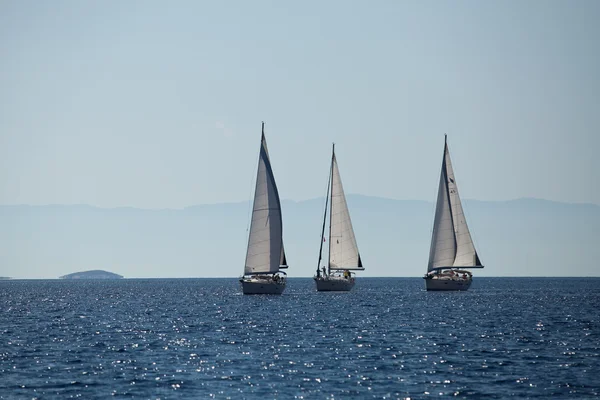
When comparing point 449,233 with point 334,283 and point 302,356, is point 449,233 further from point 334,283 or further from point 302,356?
point 302,356

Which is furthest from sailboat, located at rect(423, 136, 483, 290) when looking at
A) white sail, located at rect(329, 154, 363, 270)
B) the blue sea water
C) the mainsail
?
the blue sea water

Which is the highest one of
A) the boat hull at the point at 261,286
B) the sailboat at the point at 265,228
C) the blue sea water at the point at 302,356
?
the sailboat at the point at 265,228

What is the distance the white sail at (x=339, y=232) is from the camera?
385 feet

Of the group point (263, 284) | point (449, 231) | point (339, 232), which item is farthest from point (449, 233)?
point (263, 284)

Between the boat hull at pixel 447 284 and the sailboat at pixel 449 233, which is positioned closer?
the sailboat at pixel 449 233

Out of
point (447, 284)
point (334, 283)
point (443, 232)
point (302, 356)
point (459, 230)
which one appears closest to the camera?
point (302, 356)

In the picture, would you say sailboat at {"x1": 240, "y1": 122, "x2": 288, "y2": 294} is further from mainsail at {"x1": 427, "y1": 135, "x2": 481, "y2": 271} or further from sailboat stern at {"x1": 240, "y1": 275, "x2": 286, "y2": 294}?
mainsail at {"x1": 427, "y1": 135, "x2": 481, "y2": 271}

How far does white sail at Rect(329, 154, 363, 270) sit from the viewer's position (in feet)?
385

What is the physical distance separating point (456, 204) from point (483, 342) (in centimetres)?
6455

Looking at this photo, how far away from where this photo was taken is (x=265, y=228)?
104312mm

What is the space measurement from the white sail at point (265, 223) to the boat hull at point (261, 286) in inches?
181

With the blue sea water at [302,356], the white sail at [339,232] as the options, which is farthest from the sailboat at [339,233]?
the blue sea water at [302,356]

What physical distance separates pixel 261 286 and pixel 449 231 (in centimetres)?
2834

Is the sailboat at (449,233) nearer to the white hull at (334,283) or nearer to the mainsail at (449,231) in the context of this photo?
the mainsail at (449,231)
